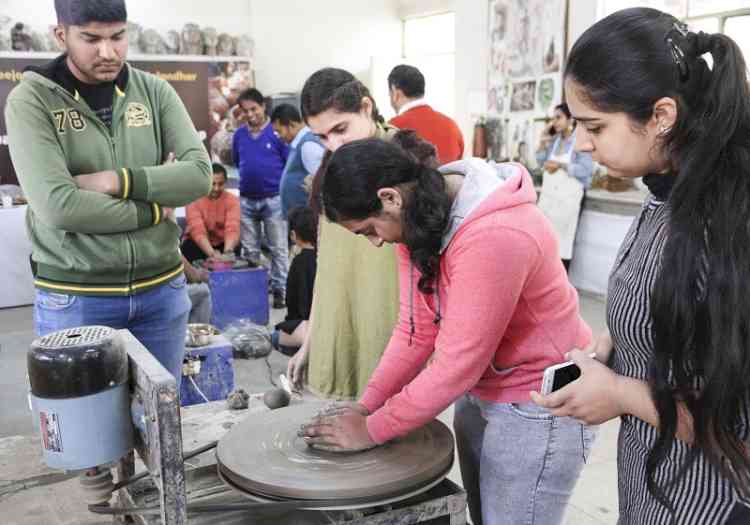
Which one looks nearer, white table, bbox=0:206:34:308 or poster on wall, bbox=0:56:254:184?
white table, bbox=0:206:34:308

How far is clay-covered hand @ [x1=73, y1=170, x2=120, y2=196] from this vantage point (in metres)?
1.99

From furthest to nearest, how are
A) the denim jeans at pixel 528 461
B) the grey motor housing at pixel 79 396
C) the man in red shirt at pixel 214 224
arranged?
the man in red shirt at pixel 214 224 → the denim jeans at pixel 528 461 → the grey motor housing at pixel 79 396

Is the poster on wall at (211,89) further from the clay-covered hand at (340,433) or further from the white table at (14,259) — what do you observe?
the clay-covered hand at (340,433)

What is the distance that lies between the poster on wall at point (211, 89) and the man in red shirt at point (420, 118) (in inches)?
169

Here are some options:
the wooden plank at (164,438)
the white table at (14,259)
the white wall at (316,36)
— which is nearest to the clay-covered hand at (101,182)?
the wooden plank at (164,438)

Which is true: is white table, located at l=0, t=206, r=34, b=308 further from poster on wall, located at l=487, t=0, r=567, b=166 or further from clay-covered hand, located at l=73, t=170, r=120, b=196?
poster on wall, located at l=487, t=0, r=567, b=166

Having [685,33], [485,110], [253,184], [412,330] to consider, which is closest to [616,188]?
[485,110]

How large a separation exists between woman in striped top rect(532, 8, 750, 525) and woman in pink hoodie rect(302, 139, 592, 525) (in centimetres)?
25

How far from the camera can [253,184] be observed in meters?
6.47

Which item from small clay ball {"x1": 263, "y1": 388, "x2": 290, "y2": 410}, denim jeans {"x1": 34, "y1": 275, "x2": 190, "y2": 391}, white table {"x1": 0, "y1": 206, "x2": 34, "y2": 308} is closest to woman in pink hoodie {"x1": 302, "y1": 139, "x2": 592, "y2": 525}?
small clay ball {"x1": 263, "y1": 388, "x2": 290, "y2": 410}

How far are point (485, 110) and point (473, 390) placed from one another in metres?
6.70

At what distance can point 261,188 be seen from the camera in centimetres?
647

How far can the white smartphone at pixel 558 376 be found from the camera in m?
1.21

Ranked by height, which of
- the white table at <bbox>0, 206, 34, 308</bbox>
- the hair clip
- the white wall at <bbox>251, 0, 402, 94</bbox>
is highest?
the white wall at <bbox>251, 0, 402, 94</bbox>
